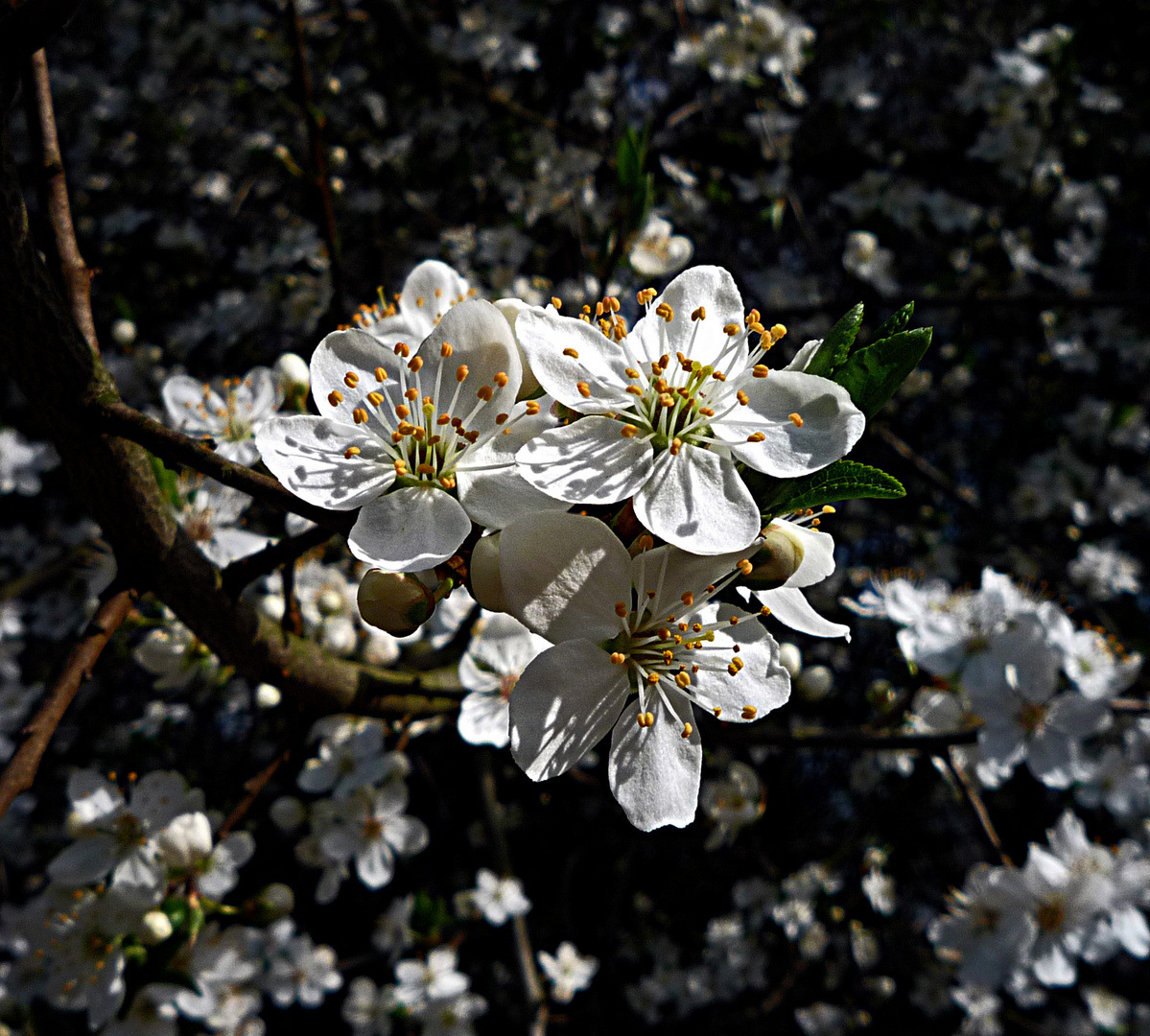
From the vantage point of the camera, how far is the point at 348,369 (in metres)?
1.08

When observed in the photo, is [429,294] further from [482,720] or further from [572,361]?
[482,720]

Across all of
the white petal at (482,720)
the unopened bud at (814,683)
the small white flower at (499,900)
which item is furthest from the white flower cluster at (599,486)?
the small white flower at (499,900)

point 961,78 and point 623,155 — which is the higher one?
point 623,155

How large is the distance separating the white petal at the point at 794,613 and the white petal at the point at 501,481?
1.01 feet

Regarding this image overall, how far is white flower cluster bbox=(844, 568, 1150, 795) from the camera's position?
2129 millimetres

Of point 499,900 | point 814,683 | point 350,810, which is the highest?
point 814,683

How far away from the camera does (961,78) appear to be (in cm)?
505

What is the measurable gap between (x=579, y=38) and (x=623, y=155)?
3160mm

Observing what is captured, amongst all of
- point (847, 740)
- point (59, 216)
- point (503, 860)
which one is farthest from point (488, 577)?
point (503, 860)

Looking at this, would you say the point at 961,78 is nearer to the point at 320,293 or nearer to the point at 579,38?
the point at 579,38

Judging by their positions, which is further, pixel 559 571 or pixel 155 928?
pixel 155 928

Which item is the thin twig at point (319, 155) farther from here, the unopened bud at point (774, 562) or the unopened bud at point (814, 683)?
the unopened bud at point (814, 683)

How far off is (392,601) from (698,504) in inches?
15.0

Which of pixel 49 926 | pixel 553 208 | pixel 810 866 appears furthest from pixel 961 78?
pixel 49 926
